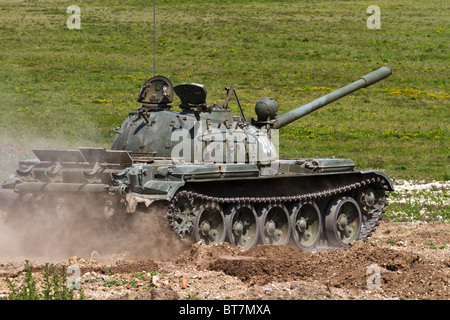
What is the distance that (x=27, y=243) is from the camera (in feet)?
50.6

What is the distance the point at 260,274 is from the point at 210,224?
9.49 ft

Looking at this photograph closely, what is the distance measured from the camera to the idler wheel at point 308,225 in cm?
1741

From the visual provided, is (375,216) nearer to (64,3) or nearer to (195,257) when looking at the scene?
(195,257)

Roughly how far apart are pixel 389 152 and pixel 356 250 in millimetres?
20678

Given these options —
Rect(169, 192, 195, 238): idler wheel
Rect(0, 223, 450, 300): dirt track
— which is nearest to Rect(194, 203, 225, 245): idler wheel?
Rect(169, 192, 195, 238): idler wheel

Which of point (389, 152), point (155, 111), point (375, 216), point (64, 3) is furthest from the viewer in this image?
point (64, 3)

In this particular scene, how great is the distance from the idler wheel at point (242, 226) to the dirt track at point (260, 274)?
0.99m

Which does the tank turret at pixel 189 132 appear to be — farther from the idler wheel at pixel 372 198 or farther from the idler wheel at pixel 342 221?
the idler wheel at pixel 372 198

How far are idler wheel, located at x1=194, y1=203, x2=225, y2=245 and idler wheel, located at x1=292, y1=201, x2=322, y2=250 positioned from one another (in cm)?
238

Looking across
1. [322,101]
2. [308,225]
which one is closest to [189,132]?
[308,225]

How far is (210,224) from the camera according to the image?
15453 millimetres

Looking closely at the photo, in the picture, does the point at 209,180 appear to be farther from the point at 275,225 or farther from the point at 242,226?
the point at 275,225
